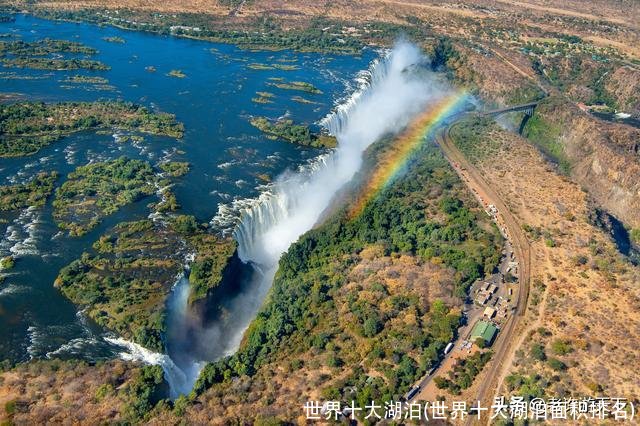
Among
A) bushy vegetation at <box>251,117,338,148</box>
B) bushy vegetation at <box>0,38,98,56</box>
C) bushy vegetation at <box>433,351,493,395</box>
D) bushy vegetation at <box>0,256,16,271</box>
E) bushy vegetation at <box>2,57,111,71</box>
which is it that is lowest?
bushy vegetation at <box>0,256,16,271</box>

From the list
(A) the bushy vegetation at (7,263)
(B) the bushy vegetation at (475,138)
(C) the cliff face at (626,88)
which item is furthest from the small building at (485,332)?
(C) the cliff face at (626,88)

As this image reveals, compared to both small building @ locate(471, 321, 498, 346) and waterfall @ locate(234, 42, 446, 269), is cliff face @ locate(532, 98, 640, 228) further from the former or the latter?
small building @ locate(471, 321, 498, 346)

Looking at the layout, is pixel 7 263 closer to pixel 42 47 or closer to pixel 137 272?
pixel 137 272

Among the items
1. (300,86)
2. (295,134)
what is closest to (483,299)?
(295,134)

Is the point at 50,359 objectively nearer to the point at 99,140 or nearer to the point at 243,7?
the point at 99,140

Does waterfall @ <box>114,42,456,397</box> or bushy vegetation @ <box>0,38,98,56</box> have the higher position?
bushy vegetation @ <box>0,38,98,56</box>

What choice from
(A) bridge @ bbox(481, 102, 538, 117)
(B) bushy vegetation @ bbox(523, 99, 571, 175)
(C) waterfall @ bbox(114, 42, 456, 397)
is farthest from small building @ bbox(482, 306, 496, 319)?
(A) bridge @ bbox(481, 102, 538, 117)
